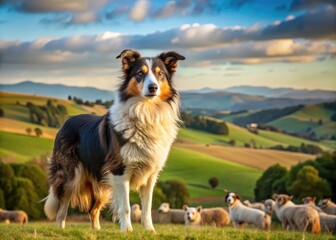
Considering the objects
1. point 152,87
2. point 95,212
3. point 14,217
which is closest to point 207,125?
point 14,217

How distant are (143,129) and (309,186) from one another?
164 feet

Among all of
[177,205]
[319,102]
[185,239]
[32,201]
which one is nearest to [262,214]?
[185,239]

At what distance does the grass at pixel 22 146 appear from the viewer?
267ft

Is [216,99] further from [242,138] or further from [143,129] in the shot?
[143,129]

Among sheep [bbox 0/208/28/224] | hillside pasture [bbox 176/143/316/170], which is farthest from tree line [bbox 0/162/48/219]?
hillside pasture [bbox 176/143/316/170]

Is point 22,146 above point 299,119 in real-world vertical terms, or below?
below

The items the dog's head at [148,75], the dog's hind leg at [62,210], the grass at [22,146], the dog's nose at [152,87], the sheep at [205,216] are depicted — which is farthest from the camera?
the grass at [22,146]

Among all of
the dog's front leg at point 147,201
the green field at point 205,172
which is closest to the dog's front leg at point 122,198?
the dog's front leg at point 147,201

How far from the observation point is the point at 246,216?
25297mm

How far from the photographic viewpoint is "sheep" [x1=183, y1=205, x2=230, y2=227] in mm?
27328

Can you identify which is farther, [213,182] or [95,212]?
[213,182]

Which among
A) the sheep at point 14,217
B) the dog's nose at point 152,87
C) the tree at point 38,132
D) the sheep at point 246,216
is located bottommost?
the sheep at point 14,217

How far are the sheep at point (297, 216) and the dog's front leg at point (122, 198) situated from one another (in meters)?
9.94

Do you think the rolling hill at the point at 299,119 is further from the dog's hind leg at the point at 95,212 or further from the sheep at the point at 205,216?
the dog's hind leg at the point at 95,212
